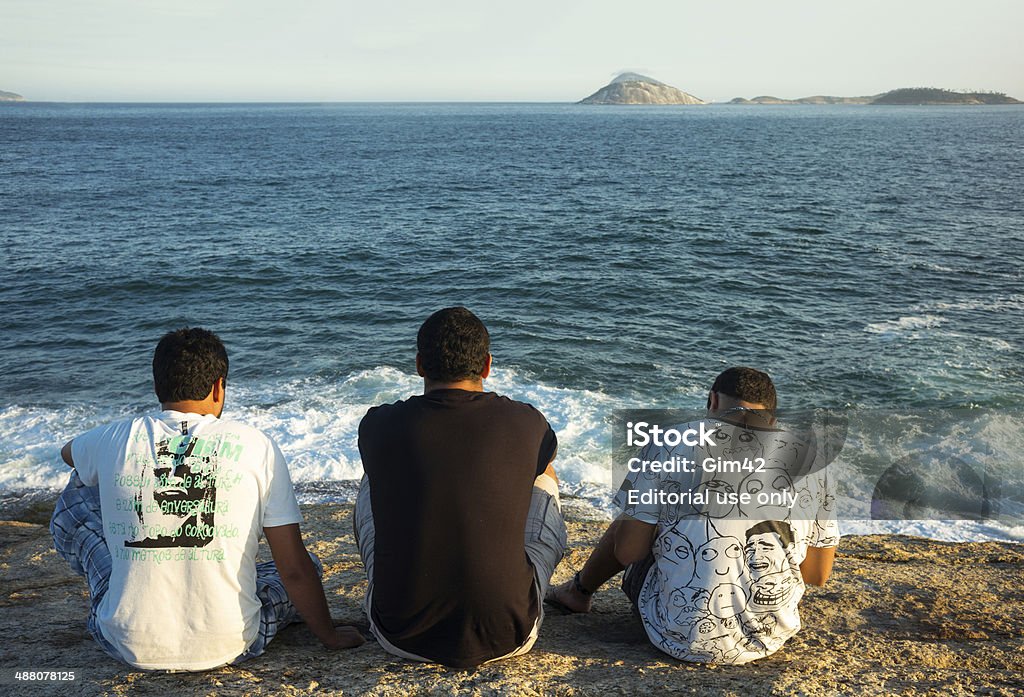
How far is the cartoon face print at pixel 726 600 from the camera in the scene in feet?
11.7

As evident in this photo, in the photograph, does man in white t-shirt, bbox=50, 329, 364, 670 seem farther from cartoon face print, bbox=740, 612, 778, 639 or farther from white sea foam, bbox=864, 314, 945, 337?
white sea foam, bbox=864, 314, 945, 337

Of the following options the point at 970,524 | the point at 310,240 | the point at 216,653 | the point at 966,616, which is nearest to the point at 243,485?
the point at 216,653

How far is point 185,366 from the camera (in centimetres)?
350

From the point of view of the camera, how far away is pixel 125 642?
344 centimetres

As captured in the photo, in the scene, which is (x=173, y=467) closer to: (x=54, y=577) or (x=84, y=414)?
(x=54, y=577)

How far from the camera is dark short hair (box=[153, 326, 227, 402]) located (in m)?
3.48

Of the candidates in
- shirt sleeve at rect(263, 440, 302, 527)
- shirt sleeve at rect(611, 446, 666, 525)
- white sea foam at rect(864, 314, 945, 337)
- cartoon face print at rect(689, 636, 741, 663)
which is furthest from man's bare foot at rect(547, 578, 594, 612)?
white sea foam at rect(864, 314, 945, 337)

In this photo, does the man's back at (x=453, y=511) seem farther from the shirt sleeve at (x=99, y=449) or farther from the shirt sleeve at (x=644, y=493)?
the shirt sleeve at (x=99, y=449)

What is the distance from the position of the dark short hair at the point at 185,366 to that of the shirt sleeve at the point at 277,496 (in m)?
0.44

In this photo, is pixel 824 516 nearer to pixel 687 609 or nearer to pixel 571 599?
pixel 687 609

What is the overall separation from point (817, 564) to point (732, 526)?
1.98 ft

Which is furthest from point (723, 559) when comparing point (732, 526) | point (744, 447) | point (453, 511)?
point (453, 511)

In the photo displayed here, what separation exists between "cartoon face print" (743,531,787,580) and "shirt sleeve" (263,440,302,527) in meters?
2.18

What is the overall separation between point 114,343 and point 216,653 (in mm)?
16727
